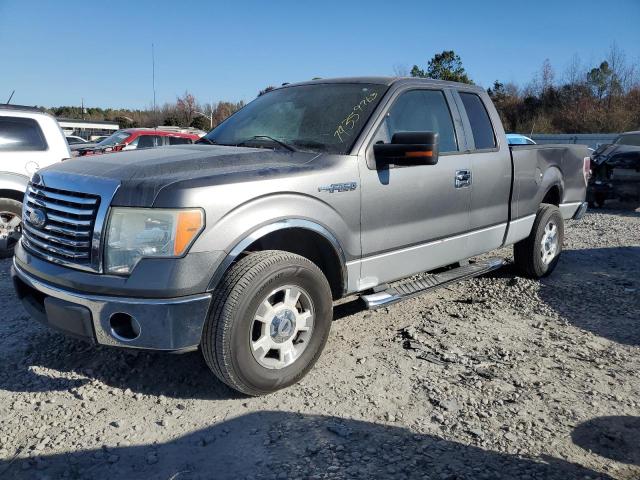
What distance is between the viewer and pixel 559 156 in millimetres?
5820

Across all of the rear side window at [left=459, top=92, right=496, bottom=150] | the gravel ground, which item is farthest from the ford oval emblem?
the rear side window at [left=459, top=92, right=496, bottom=150]

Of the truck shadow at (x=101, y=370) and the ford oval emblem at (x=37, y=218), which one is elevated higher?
the ford oval emblem at (x=37, y=218)

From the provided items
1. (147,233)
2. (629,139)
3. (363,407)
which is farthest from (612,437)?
(629,139)

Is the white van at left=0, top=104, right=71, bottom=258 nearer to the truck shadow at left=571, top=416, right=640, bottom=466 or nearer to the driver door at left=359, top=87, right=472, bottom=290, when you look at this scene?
the driver door at left=359, top=87, right=472, bottom=290

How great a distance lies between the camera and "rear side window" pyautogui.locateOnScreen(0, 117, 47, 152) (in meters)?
6.71

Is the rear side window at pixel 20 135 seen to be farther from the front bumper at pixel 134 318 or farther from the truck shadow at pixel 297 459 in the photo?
the truck shadow at pixel 297 459

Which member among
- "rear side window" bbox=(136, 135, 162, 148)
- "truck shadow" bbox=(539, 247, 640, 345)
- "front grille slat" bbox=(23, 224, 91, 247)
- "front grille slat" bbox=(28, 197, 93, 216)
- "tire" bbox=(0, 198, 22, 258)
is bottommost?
"truck shadow" bbox=(539, 247, 640, 345)

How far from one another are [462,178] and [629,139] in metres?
10.4

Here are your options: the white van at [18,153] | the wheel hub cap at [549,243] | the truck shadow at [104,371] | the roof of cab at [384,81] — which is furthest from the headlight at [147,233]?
the white van at [18,153]

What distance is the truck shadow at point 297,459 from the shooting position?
2.49 m

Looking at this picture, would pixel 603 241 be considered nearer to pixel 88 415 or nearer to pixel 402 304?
pixel 402 304

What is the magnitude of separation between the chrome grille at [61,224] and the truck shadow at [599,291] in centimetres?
387

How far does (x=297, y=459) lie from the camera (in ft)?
8.49

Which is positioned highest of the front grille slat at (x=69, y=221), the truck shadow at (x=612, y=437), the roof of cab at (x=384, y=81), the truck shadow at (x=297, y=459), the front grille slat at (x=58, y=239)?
the roof of cab at (x=384, y=81)
